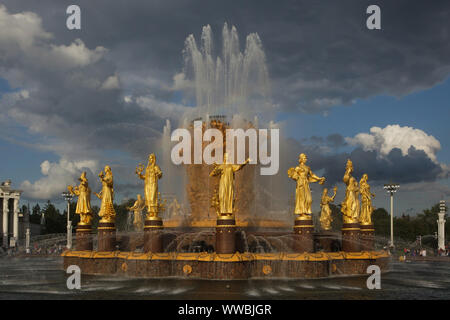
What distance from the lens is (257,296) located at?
1742 cm

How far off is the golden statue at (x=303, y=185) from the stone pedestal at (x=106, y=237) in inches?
416

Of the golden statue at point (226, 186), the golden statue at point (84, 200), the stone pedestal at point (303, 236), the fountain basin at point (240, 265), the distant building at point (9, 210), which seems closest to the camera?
the fountain basin at point (240, 265)

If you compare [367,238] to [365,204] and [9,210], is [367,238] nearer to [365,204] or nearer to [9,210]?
[365,204]

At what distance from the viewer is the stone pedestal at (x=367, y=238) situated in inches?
1071

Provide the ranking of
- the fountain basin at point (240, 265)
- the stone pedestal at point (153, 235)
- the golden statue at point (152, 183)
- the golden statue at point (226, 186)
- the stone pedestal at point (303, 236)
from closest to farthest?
1. the fountain basin at point (240, 265)
2. the golden statue at point (226, 186)
3. the stone pedestal at point (303, 236)
4. the stone pedestal at point (153, 235)
5. the golden statue at point (152, 183)

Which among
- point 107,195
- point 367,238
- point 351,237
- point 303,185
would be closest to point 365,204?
point 367,238

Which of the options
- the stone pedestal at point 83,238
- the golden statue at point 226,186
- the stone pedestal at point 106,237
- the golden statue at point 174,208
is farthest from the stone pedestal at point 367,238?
the stone pedestal at point 83,238

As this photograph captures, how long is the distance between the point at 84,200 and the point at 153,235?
7.45 metres

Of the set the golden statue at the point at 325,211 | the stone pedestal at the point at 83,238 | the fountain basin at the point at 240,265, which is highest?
the golden statue at the point at 325,211

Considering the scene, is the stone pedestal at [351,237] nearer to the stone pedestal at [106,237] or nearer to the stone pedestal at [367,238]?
the stone pedestal at [367,238]

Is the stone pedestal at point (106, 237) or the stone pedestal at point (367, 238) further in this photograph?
the stone pedestal at point (367, 238)
